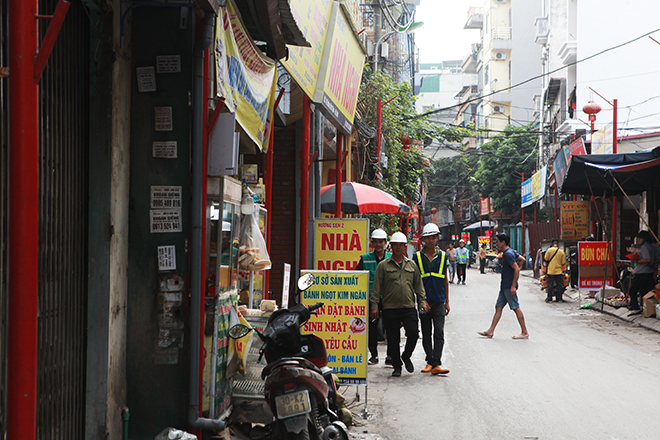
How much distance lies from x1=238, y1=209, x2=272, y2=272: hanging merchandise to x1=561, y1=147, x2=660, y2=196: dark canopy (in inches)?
431

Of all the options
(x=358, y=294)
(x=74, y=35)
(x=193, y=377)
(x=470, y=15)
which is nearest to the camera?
(x=74, y=35)

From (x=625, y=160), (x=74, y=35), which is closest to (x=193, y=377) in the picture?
(x=74, y=35)

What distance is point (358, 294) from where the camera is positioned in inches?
274

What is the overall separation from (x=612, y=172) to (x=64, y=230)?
14.6m

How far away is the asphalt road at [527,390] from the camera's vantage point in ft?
19.4

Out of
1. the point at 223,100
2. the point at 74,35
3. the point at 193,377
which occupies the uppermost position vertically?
the point at 74,35

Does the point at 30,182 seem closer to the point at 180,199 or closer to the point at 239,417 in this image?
the point at 180,199

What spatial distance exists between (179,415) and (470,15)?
76412mm

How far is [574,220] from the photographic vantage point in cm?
2348

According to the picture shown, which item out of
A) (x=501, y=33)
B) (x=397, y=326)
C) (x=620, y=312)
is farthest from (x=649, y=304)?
(x=501, y=33)

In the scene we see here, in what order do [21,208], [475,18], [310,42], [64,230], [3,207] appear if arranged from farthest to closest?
[475,18], [310,42], [64,230], [3,207], [21,208]

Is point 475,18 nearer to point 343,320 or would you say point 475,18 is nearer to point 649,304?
point 649,304

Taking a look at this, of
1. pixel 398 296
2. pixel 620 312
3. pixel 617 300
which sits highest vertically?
pixel 398 296

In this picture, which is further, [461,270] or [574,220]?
[461,270]
